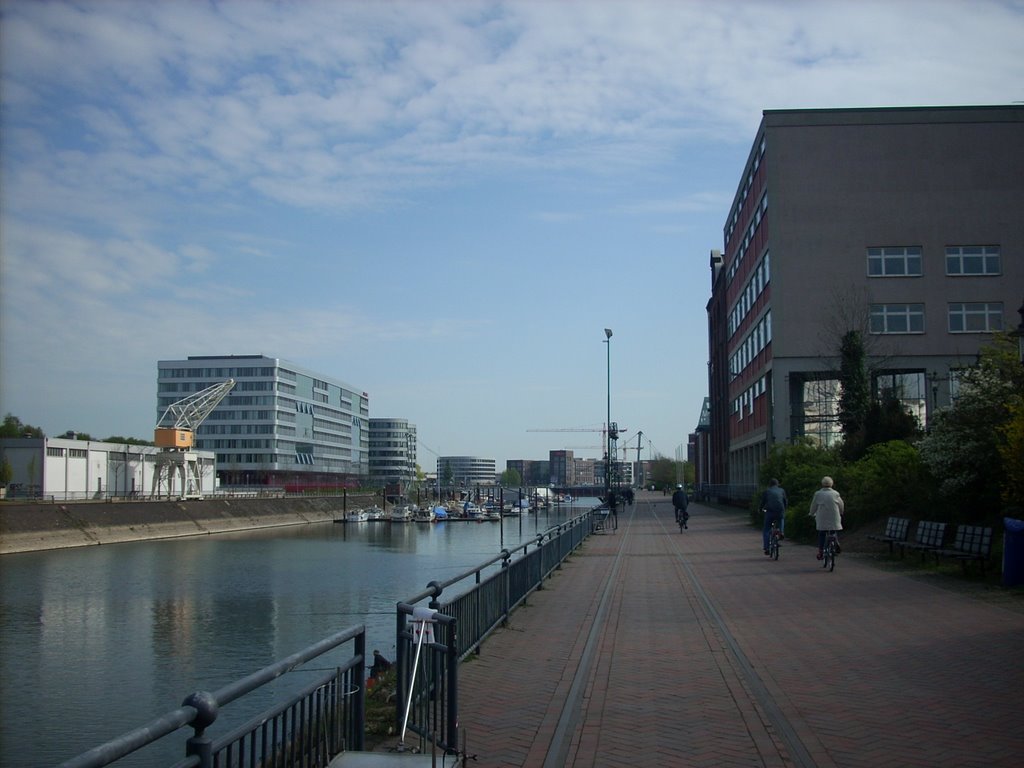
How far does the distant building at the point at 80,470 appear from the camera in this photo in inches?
2771

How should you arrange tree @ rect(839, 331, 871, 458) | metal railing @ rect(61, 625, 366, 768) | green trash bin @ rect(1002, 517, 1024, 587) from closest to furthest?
metal railing @ rect(61, 625, 366, 768) → green trash bin @ rect(1002, 517, 1024, 587) → tree @ rect(839, 331, 871, 458)

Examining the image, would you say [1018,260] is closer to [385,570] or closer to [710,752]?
[385,570]

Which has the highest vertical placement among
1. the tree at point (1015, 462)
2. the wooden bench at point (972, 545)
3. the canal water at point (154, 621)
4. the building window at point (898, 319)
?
the building window at point (898, 319)

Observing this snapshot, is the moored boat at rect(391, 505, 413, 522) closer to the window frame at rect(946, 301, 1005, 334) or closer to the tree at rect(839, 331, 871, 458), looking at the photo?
the window frame at rect(946, 301, 1005, 334)

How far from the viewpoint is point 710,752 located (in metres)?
Answer: 6.50

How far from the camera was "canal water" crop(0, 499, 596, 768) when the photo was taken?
16.8m

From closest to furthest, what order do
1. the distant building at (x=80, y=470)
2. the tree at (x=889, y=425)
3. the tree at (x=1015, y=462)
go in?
the tree at (x=1015, y=462) → the tree at (x=889, y=425) → the distant building at (x=80, y=470)

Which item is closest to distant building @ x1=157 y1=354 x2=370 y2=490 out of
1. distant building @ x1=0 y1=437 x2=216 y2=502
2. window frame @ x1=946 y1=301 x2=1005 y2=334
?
distant building @ x1=0 y1=437 x2=216 y2=502

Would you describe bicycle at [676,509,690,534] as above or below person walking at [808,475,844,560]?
below

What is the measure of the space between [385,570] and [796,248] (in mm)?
24723

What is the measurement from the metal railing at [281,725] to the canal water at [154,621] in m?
8.64

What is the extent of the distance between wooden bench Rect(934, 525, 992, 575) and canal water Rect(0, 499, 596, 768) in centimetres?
1026

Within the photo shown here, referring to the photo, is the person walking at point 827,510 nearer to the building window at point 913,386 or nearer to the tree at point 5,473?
the building window at point 913,386

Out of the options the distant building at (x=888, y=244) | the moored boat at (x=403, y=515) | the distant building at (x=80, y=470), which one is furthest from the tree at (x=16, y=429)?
the distant building at (x=888, y=244)
